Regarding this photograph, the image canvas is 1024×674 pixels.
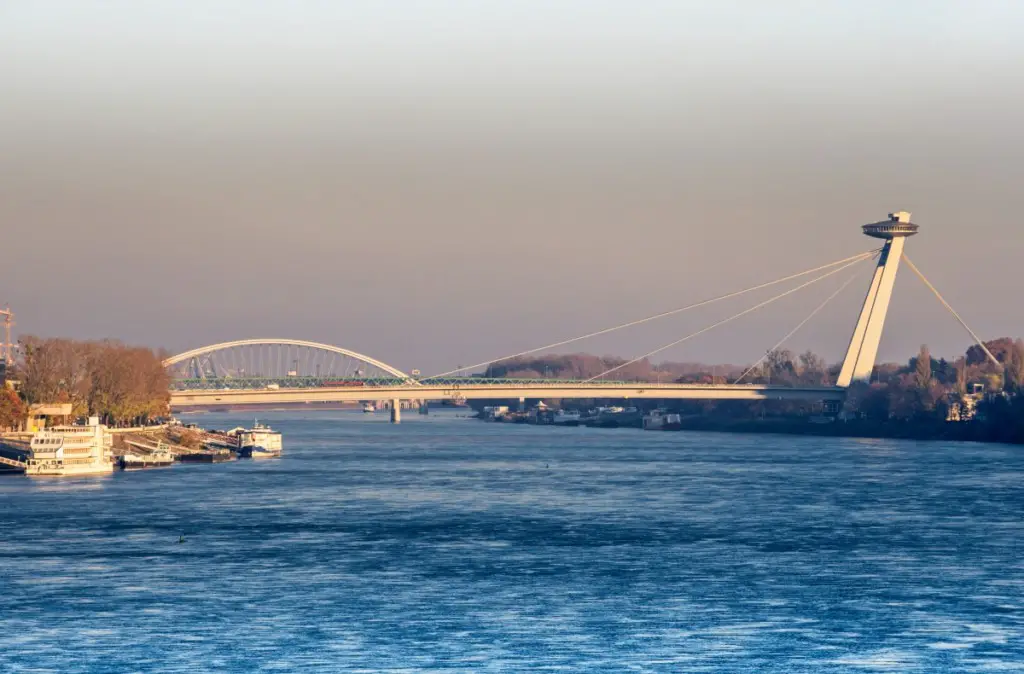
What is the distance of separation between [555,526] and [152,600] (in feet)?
58.1

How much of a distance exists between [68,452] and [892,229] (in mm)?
76794

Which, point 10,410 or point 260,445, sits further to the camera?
point 260,445

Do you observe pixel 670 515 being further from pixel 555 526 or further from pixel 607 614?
pixel 607 614

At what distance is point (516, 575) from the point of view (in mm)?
36406

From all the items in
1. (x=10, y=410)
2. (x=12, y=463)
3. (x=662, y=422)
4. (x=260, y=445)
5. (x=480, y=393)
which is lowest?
(x=12, y=463)

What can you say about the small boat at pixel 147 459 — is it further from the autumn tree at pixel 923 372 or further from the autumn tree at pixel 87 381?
the autumn tree at pixel 923 372

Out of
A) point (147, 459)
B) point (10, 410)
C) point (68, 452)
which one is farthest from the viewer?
point (10, 410)

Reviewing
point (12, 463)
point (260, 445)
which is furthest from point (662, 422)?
point (12, 463)

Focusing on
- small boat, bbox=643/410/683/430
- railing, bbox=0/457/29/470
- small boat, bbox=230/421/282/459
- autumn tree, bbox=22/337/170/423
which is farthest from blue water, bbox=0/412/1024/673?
small boat, bbox=643/410/683/430

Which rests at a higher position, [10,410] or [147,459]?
[10,410]

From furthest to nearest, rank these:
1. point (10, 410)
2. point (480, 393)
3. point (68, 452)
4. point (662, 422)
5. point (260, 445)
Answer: point (662, 422), point (480, 393), point (260, 445), point (10, 410), point (68, 452)

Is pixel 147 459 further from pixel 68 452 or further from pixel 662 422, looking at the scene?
pixel 662 422

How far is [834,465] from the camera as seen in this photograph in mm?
78625

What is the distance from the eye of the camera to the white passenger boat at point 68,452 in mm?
73125
